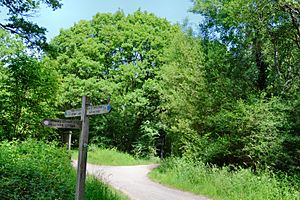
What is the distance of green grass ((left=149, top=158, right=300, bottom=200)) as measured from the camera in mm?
9133

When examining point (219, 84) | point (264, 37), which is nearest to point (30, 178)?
point (219, 84)

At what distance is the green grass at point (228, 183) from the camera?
9.13 m

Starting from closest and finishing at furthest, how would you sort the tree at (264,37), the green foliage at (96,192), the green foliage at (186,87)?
the green foliage at (96,192) < the tree at (264,37) < the green foliage at (186,87)

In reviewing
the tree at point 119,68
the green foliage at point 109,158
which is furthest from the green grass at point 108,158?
the tree at point 119,68

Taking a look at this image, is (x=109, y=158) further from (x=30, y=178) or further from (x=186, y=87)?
(x=30, y=178)

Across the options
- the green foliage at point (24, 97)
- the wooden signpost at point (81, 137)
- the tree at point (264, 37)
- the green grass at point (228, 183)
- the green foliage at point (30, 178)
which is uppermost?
the tree at point (264, 37)

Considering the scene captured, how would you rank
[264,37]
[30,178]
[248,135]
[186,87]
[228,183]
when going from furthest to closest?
[186,87]
[264,37]
[248,135]
[228,183]
[30,178]

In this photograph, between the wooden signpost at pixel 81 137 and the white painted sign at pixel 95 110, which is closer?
the white painted sign at pixel 95 110

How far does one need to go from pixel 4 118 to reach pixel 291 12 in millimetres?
12466

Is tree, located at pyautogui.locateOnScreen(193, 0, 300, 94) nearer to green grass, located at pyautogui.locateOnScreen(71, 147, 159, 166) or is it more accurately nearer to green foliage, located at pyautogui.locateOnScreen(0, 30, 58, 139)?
green foliage, located at pyautogui.locateOnScreen(0, 30, 58, 139)

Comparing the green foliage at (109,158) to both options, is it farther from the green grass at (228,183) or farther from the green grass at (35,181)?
the green grass at (35,181)

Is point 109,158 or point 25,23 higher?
point 25,23

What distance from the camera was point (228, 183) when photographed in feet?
34.7

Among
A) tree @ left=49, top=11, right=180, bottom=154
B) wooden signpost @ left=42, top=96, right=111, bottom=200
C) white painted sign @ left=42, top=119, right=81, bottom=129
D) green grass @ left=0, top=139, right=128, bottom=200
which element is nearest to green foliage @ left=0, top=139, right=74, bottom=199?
green grass @ left=0, top=139, right=128, bottom=200
